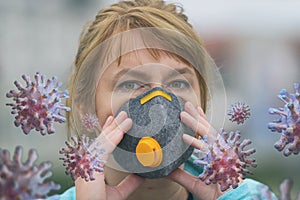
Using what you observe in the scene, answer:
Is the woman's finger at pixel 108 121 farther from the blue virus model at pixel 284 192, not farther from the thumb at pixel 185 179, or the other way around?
the blue virus model at pixel 284 192

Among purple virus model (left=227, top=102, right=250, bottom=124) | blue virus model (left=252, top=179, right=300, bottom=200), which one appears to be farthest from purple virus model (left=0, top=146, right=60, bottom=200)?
purple virus model (left=227, top=102, right=250, bottom=124)

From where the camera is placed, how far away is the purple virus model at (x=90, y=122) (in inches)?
18.4

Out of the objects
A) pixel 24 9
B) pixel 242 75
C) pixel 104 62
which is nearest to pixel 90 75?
pixel 104 62

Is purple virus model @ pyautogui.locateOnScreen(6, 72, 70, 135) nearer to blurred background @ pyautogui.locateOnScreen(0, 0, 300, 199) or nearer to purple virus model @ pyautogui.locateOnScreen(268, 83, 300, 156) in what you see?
blurred background @ pyautogui.locateOnScreen(0, 0, 300, 199)

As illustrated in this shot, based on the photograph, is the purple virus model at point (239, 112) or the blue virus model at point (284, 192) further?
the purple virus model at point (239, 112)

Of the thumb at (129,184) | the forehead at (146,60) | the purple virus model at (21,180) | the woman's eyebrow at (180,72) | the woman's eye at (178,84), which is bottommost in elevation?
the thumb at (129,184)

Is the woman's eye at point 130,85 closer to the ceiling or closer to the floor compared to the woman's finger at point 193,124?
closer to the ceiling

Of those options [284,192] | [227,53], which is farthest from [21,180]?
[227,53]

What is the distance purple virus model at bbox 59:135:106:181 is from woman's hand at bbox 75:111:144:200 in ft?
0.03

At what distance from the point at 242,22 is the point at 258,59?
0.04 m

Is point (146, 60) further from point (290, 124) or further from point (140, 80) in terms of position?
point (290, 124)

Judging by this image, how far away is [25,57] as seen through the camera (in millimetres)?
565

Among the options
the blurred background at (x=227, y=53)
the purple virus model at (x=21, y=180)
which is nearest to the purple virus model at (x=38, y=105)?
the blurred background at (x=227, y=53)

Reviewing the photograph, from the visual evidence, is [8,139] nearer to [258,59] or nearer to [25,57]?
[25,57]
